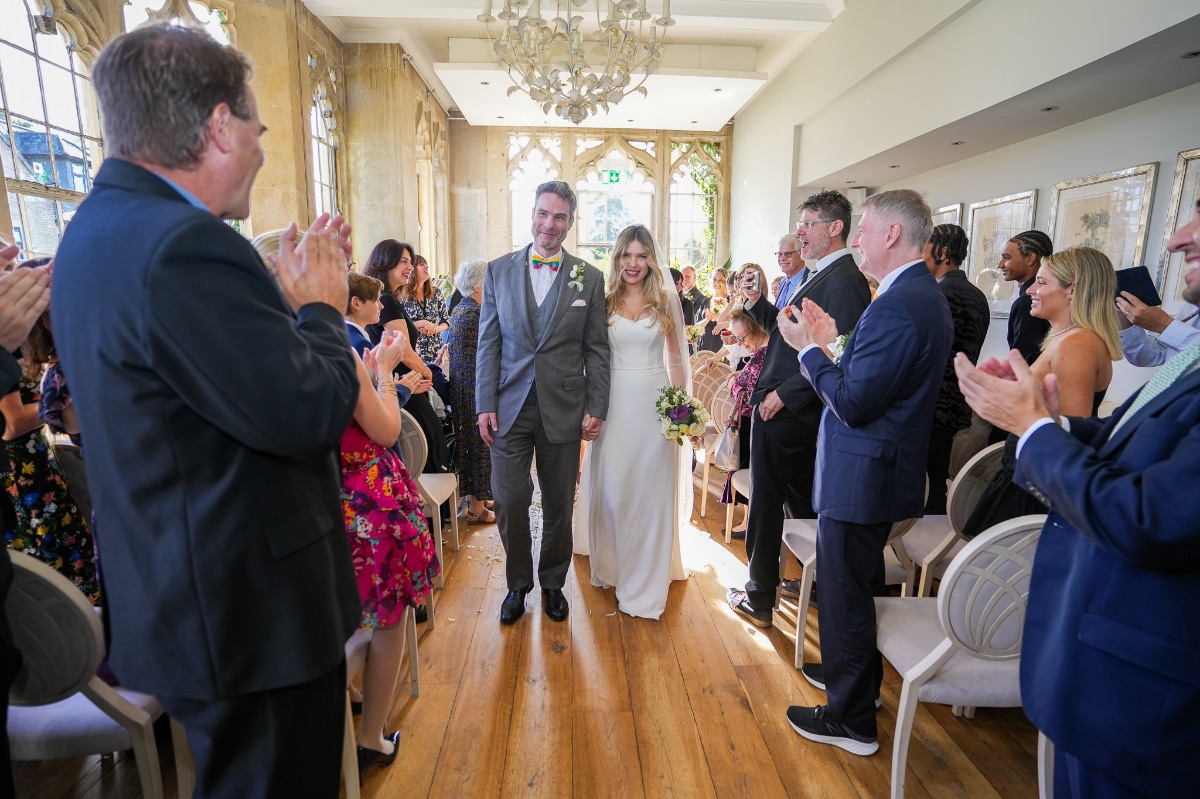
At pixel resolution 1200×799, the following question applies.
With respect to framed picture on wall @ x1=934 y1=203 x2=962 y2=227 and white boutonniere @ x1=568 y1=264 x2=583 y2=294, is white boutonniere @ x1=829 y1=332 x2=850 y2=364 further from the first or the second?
framed picture on wall @ x1=934 y1=203 x2=962 y2=227

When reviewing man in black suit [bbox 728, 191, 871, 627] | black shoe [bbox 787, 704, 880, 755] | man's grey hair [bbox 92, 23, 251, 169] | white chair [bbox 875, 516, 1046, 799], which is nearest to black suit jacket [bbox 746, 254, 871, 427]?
man in black suit [bbox 728, 191, 871, 627]

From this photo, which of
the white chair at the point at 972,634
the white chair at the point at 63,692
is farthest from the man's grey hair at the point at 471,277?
the white chair at the point at 972,634

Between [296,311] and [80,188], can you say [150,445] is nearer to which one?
[296,311]

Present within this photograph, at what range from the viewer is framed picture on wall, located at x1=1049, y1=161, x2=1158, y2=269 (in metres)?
4.50

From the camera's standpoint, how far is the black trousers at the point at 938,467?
3.25 m

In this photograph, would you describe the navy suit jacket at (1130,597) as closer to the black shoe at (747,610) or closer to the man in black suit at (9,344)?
Result: the black shoe at (747,610)

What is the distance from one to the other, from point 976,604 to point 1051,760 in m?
0.44

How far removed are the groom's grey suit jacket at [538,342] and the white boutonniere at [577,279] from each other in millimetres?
14

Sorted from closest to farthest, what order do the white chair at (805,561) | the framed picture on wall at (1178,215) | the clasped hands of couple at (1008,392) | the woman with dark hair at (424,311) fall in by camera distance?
the clasped hands of couple at (1008,392), the white chair at (805,561), the framed picture on wall at (1178,215), the woman with dark hair at (424,311)

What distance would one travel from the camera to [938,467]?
11.0 feet

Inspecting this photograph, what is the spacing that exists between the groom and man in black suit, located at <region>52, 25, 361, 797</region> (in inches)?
72.7

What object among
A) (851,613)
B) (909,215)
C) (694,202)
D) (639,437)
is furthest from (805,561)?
(694,202)

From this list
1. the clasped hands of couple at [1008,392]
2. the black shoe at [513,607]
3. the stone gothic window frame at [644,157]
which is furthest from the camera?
the stone gothic window frame at [644,157]

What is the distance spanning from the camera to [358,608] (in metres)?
1.22
